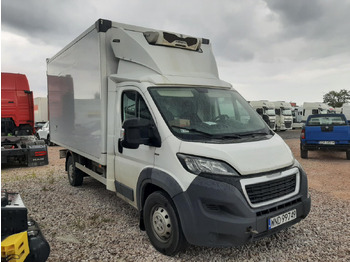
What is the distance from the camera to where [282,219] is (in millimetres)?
3232

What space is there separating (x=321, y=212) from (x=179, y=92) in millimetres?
3420

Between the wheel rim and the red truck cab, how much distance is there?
879cm

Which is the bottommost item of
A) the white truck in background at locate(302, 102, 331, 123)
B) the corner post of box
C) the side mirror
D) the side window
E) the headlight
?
the headlight

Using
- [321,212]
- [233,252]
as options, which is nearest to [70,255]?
[233,252]

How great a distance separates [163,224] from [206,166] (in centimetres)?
96

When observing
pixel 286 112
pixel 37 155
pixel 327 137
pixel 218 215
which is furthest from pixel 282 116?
pixel 218 215

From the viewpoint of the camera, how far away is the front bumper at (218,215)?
9.64ft

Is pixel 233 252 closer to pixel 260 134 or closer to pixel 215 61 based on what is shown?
pixel 260 134

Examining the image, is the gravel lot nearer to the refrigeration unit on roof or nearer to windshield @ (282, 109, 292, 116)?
the refrigeration unit on roof

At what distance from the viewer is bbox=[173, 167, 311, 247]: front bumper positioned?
2.94m

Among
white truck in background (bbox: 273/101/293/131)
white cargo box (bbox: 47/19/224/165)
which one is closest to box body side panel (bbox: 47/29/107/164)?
white cargo box (bbox: 47/19/224/165)

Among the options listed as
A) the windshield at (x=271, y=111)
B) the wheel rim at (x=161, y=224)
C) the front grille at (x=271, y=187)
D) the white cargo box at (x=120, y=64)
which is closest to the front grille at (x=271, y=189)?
the front grille at (x=271, y=187)

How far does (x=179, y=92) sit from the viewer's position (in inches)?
154

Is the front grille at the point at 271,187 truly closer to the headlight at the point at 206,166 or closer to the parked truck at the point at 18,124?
the headlight at the point at 206,166
